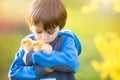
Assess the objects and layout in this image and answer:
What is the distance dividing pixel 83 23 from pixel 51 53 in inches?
97.9

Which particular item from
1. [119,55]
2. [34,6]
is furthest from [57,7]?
[119,55]

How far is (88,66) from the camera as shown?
521 cm

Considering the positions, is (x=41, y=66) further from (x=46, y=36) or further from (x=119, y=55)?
(x=119, y=55)

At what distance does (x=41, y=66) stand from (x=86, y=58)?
2.47 meters

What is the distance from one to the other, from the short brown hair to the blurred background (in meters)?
2.39

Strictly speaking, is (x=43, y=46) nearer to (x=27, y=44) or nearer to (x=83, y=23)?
(x=27, y=44)

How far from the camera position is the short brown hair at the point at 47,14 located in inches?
105

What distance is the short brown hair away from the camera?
2678 mm

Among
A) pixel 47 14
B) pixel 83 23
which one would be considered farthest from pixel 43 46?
pixel 83 23

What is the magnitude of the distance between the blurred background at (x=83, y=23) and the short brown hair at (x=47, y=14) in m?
2.39

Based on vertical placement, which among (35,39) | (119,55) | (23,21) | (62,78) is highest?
(23,21)

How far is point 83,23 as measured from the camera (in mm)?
5188

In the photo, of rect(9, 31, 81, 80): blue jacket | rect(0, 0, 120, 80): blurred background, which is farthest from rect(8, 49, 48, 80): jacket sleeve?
rect(0, 0, 120, 80): blurred background

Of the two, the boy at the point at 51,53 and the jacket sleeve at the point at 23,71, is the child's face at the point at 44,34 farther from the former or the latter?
the jacket sleeve at the point at 23,71
